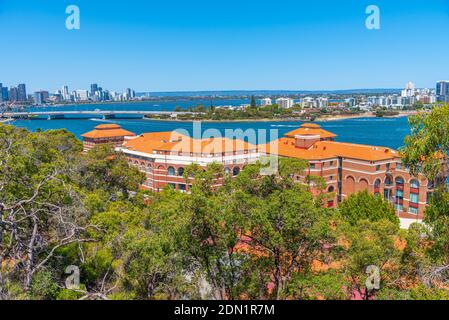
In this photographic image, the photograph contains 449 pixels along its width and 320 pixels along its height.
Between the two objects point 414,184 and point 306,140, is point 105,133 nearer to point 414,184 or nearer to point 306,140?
point 306,140

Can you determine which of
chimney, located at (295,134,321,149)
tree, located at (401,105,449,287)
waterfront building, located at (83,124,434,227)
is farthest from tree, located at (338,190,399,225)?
tree, located at (401,105,449,287)

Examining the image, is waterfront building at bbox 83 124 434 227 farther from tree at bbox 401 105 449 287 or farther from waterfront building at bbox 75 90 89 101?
waterfront building at bbox 75 90 89 101

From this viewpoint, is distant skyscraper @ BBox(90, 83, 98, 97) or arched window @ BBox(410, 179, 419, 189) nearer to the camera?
arched window @ BBox(410, 179, 419, 189)

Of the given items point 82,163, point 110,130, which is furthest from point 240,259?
point 110,130

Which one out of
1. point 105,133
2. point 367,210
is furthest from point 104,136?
point 367,210

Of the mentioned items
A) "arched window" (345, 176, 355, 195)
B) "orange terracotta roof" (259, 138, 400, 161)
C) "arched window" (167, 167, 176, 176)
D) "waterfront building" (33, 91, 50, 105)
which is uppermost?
"waterfront building" (33, 91, 50, 105)
